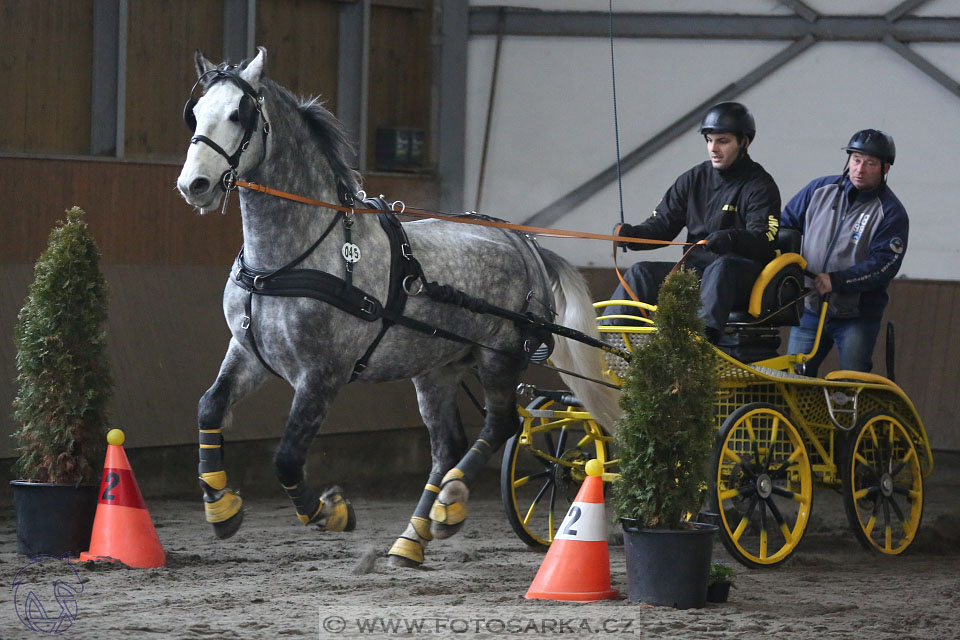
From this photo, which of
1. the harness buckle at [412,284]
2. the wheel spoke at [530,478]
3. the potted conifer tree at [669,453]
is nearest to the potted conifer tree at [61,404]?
the harness buckle at [412,284]

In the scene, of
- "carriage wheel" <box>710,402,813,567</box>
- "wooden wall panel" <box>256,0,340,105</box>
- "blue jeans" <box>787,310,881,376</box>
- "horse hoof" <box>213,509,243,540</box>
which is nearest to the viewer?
"horse hoof" <box>213,509,243,540</box>

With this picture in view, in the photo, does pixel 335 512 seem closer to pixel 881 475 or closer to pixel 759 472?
pixel 759 472

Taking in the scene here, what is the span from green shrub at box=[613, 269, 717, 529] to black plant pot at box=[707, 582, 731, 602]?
0.32 meters

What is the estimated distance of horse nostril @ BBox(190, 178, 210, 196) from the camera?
14.1 ft

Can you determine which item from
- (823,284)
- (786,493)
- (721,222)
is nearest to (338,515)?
(786,493)

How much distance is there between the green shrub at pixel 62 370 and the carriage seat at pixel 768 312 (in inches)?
110

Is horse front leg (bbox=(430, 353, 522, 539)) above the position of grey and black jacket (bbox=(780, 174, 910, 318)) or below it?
below

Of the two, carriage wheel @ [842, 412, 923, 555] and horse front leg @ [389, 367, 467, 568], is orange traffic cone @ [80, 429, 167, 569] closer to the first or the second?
horse front leg @ [389, 367, 467, 568]

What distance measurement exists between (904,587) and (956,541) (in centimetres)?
157

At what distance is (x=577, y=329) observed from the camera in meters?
5.52

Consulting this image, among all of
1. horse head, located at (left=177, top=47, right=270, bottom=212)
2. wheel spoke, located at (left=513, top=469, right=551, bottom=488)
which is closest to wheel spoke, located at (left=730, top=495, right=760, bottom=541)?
wheel spoke, located at (left=513, top=469, right=551, bottom=488)

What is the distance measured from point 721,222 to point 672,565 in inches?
75.4

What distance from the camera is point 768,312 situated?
5.43 meters

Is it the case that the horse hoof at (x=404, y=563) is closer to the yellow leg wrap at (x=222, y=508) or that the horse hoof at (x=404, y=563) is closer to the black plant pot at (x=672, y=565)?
the yellow leg wrap at (x=222, y=508)
